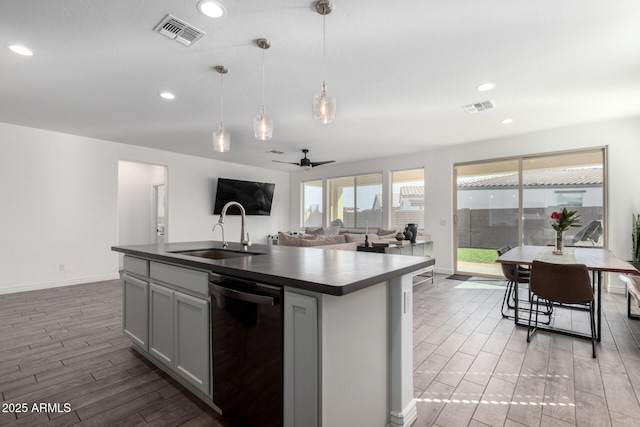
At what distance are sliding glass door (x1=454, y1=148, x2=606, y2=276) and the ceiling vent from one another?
5463 millimetres

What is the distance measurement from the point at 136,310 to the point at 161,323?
486 mm

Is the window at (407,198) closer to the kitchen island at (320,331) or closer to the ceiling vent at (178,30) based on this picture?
the kitchen island at (320,331)

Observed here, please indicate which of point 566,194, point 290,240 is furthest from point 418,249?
point 566,194

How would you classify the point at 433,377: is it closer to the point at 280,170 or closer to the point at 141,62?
the point at 141,62

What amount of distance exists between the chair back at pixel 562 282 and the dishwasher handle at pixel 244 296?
261 centimetres

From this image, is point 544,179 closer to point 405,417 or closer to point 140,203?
point 405,417

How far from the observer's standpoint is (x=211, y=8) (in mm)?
2051

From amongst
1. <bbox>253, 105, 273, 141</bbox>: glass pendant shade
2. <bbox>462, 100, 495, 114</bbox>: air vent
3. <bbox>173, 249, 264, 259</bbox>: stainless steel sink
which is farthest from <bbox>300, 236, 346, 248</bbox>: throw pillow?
<bbox>462, 100, 495, 114</bbox>: air vent

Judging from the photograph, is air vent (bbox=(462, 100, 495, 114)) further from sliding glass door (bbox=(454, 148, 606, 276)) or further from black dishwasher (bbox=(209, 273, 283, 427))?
black dishwasher (bbox=(209, 273, 283, 427))

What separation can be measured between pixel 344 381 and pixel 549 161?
5.80m

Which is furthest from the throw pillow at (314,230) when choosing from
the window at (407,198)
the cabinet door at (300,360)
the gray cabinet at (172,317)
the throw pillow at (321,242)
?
the cabinet door at (300,360)

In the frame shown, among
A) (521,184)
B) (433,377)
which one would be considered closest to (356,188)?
(521,184)

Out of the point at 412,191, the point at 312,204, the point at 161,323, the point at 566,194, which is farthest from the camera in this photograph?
the point at 312,204

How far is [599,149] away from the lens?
4711 millimetres
